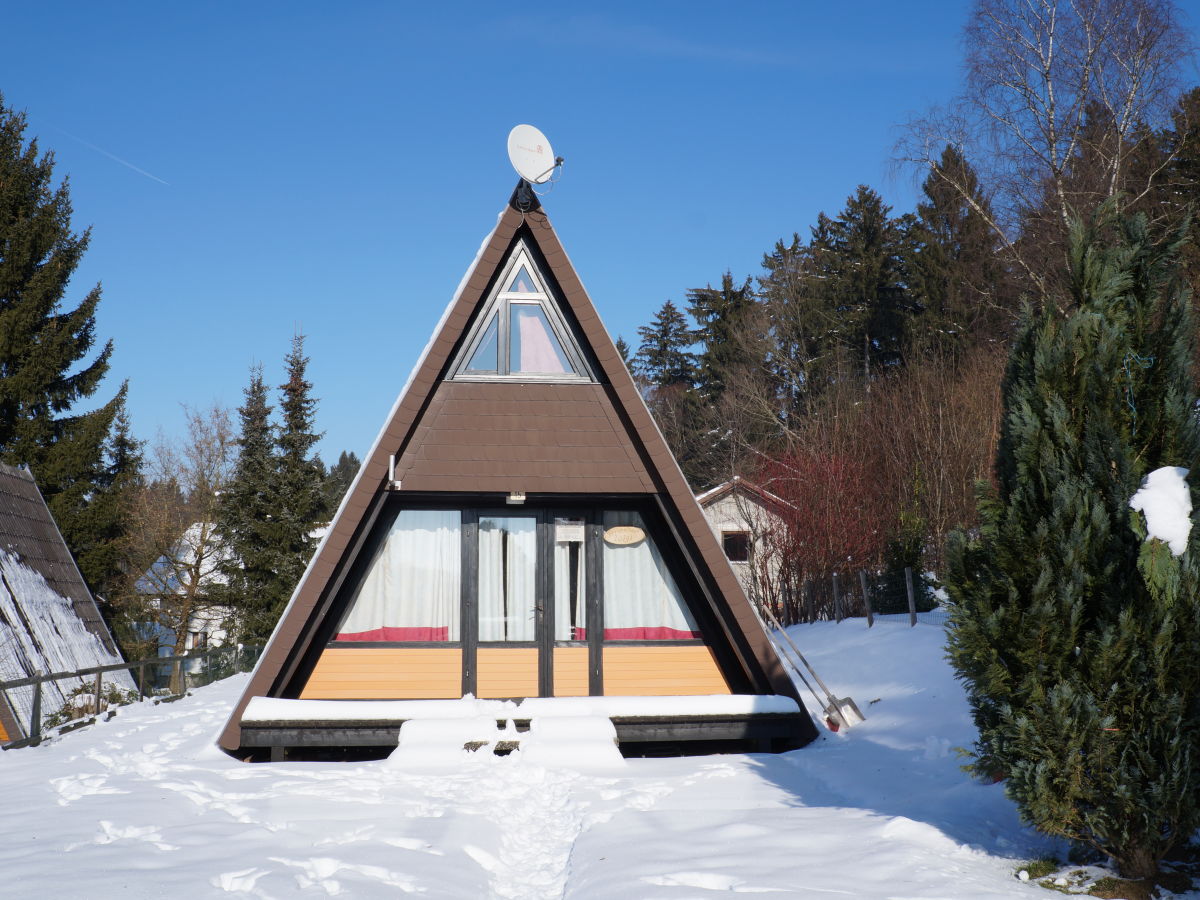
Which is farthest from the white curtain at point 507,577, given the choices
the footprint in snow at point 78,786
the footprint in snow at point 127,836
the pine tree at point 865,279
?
the pine tree at point 865,279

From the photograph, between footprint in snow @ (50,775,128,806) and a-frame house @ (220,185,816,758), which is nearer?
footprint in snow @ (50,775,128,806)

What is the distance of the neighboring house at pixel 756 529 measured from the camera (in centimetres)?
2142

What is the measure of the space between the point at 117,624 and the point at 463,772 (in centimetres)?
1696

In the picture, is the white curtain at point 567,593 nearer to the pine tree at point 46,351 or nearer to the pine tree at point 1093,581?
the pine tree at point 1093,581

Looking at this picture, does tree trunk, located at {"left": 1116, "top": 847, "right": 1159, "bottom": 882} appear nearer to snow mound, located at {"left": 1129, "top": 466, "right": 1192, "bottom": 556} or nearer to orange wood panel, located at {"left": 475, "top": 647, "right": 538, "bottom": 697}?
snow mound, located at {"left": 1129, "top": 466, "right": 1192, "bottom": 556}

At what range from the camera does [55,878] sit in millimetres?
4242

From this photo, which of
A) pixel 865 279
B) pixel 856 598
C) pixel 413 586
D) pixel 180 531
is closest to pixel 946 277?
pixel 865 279

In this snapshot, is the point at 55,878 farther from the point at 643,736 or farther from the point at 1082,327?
the point at 1082,327

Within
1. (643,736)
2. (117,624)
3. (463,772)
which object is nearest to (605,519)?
(643,736)

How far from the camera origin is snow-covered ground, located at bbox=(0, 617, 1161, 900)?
172 inches

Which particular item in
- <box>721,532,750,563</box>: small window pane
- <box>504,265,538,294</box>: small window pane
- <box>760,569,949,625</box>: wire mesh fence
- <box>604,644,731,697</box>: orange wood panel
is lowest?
<box>604,644,731,697</box>: orange wood panel

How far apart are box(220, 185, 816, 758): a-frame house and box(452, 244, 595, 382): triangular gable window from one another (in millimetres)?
14

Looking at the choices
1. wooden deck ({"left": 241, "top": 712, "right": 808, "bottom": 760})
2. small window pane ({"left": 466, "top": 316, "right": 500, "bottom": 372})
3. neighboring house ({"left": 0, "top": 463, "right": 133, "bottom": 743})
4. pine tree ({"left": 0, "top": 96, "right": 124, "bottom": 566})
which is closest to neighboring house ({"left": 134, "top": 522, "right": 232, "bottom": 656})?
pine tree ({"left": 0, "top": 96, "right": 124, "bottom": 566})

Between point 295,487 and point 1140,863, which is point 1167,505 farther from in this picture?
point 295,487
